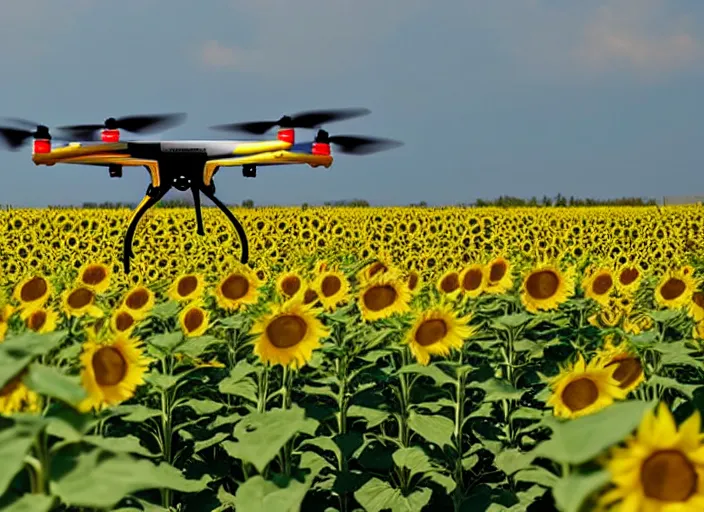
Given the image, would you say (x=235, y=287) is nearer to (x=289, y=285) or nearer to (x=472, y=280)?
(x=289, y=285)

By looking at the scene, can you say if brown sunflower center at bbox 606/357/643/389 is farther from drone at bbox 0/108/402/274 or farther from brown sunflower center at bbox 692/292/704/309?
drone at bbox 0/108/402/274

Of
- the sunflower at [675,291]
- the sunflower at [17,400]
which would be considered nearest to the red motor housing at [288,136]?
the sunflower at [675,291]

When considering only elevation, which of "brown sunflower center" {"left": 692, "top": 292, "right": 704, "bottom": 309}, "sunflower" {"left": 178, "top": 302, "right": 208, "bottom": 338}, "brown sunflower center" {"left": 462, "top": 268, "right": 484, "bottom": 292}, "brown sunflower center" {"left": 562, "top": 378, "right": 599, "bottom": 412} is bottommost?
"brown sunflower center" {"left": 562, "top": 378, "right": 599, "bottom": 412}

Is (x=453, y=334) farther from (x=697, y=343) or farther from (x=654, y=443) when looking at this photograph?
(x=654, y=443)

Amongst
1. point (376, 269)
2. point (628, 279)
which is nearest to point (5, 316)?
point (376, 269)

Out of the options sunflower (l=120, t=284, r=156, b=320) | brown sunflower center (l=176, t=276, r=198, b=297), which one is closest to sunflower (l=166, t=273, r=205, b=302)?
brown sunflower center (l=176, t=276, r=198, b=297)

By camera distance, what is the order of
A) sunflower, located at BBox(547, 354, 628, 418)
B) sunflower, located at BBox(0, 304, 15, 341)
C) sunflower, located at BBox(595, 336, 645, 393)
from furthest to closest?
sunflower, located at BBox(0, 304, 15, 341)
sunflower, located at BBox(595, 336, 645, 393)
sunflower, located at BBox(547, 354, 628, 418)
